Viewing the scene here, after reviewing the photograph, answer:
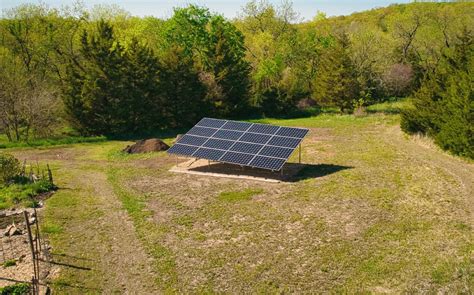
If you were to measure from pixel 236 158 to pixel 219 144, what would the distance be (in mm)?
2459

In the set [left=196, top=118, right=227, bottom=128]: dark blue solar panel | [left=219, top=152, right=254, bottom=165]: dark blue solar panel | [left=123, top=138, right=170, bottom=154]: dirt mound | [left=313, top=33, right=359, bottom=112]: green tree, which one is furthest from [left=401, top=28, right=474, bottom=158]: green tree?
[left=123, top=138, right=170, bottom=154]: dirt mound

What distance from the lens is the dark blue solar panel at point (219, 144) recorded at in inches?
1134

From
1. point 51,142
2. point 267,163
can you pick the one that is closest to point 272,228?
point 267,163

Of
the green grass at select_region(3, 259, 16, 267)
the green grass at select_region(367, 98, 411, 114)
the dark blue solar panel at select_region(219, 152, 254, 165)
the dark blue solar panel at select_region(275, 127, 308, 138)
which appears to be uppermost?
the dark blue solar panel at select_region(275, 127, 308, 138)

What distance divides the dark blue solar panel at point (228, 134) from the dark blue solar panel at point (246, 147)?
1.07 metres

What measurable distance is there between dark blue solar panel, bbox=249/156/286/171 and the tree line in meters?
13.7

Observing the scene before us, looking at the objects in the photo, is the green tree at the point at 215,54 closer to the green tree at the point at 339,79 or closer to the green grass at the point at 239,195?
the green tree at the point at 339,79

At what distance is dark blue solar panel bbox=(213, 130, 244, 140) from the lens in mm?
29850

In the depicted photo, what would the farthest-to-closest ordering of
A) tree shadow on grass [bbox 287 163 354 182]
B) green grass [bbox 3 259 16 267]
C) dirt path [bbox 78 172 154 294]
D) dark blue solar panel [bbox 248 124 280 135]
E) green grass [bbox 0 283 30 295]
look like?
dark blue solar panel [bbox 248 124 280 135] → tree shadow on grass [bbox 287 163 354 182] → green grass [bbox 3 259 16 267] → dirt path [bbox 78 172 154 294] → green grass [bbox 0 283 30 295]

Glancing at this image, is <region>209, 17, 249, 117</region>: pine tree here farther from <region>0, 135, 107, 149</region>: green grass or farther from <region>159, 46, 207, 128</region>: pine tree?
<region>0, 135, 107, 149</region>: green grass

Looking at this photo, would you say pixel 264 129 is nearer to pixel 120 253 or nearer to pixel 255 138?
pixel 255 138

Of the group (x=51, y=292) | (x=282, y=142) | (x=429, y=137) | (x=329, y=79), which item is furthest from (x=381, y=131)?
(x=51, y=292)

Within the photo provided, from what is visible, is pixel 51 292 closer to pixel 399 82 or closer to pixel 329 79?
pixel 329 79

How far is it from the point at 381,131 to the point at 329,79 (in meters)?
11.4
